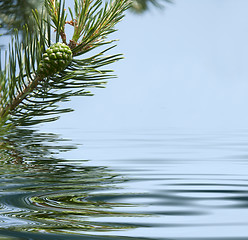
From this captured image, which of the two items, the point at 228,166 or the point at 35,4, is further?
the point at 35,4

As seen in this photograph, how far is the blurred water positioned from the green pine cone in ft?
0.67

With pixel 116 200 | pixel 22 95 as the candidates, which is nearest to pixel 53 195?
pixel 116 200

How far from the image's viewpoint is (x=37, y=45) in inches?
35.7

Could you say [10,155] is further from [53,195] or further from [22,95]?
[53,195]

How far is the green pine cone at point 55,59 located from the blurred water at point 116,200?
0.67ft

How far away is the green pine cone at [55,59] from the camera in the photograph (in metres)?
0.90

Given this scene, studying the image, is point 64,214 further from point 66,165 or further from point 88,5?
point 88,5

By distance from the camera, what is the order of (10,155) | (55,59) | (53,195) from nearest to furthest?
(53,195) < (55,59) < (10,155)

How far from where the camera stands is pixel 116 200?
→ 722mm

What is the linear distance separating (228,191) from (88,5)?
49 centimetres

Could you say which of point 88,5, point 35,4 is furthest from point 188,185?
point 35,4

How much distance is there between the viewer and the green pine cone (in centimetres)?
90

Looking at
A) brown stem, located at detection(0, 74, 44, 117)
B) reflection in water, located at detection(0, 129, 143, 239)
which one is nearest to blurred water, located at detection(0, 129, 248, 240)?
reflection in water, located at detection(0, 129, 143, 239)

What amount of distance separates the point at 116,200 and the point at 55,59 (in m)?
0.33
